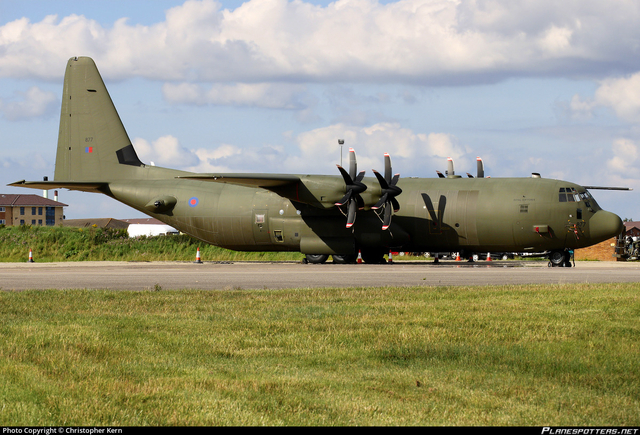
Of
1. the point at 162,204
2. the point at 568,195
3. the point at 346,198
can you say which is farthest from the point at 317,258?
the point at 568,195

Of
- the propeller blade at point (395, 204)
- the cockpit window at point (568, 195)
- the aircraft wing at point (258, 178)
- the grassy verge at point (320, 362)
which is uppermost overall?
the aircraft wing at point (258, 178)

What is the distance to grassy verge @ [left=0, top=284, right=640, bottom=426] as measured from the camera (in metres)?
5.57

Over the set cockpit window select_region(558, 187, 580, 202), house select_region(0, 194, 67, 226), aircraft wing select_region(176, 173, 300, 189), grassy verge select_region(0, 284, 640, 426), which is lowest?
grassy verge select_region(0, 284, 640, 426)

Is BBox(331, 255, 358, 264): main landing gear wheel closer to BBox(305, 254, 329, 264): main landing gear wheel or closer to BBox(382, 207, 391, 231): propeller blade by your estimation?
BBox(305, 254, 329, 264): main landing gear wheel

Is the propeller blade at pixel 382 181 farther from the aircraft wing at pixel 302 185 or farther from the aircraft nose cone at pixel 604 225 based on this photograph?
the aircraft nose cone at pixel 604 225

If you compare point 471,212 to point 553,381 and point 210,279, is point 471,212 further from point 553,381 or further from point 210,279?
point 553,381

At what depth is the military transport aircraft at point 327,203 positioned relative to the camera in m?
27.8

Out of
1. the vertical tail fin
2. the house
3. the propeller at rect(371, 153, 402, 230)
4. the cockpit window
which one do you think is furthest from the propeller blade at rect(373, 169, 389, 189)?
the house

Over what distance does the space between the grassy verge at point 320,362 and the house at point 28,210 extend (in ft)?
367

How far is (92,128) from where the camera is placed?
1384 inches

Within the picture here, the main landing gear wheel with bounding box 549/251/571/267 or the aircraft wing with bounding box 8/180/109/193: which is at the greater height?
the aircraft wing with bounding box 8/180/109/193

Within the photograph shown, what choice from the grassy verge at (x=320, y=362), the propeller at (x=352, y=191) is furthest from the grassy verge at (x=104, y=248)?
the grassy verge at (x=320, y=362)

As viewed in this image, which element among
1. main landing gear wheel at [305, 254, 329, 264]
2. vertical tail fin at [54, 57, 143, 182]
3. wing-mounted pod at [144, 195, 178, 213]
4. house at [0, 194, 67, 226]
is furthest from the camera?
house at [0, 194, 67, 226]

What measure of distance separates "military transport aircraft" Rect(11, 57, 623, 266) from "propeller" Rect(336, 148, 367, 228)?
48 mm
